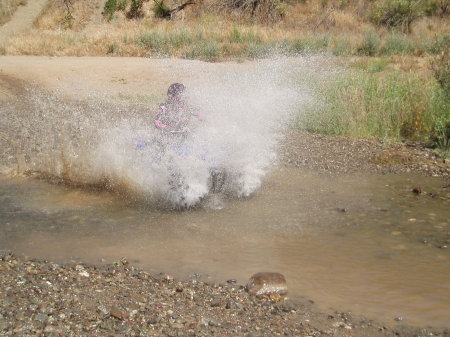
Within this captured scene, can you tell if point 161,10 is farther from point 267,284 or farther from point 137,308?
point 137,308

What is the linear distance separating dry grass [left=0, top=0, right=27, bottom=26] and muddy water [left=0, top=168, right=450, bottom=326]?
100 ft

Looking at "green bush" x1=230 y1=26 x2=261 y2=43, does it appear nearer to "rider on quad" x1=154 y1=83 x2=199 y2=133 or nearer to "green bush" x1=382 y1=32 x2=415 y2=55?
"green bush" x1=382 y1=32 x2=415 y2=55

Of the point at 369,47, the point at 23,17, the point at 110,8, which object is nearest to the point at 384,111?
the point at 369,47

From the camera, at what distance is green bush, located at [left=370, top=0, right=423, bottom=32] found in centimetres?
3017

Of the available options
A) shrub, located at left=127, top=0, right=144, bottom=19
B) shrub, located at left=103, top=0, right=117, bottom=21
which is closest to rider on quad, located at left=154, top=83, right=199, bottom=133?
shrub, located at left=127, top=0, right=144, bottom=19

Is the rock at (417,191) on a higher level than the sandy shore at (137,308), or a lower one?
lower

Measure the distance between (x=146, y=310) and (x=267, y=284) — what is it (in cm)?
115

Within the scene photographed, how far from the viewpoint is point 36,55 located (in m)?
22.5

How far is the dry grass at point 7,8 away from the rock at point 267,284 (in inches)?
1349

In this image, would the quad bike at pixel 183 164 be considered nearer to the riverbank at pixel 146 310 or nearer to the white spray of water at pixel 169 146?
the white spray of water at pixel 169 146

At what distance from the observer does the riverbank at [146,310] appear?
4117 mm

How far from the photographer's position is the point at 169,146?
25.7 ft

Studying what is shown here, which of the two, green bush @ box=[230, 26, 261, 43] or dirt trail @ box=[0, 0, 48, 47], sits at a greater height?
green bush @ box=[230, 26, 261, 43]

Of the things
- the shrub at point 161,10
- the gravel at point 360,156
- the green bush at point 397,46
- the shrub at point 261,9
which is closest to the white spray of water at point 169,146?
the gravel at point 360,156
